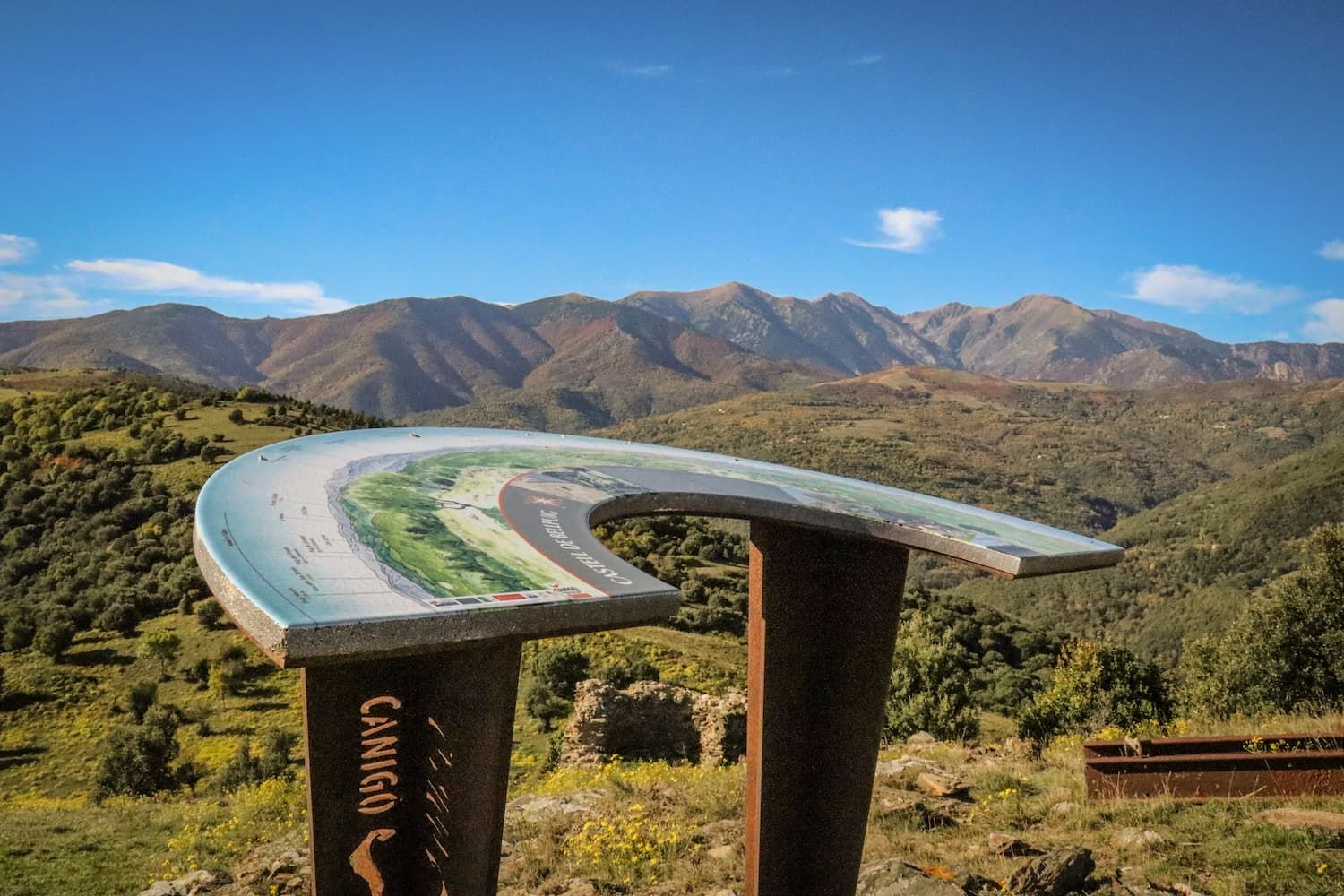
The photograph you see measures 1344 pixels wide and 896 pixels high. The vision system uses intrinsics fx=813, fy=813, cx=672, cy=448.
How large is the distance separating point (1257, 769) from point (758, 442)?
14931cm

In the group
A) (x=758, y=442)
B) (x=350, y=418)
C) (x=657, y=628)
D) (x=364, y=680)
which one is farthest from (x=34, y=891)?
(x=758, y=442)

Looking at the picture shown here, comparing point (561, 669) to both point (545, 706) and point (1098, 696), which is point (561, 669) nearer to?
point (545, 706)

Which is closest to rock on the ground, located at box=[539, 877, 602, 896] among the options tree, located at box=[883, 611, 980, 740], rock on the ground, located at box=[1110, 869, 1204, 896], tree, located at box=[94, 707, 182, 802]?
rock on the ground, located at box=[1110, 869, 1204, 896]

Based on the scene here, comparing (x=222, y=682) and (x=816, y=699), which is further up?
(x=816, y=699)

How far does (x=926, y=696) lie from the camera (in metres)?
25.1

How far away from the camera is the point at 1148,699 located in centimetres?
2583

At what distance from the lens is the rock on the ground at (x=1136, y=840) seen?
775 cm

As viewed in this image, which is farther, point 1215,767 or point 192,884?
point 192,884

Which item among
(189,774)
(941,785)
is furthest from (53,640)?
(941,785)

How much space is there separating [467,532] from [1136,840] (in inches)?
293

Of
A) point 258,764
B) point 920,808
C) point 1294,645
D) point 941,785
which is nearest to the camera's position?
point 920,808

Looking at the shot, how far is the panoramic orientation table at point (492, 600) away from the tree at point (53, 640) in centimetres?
3447

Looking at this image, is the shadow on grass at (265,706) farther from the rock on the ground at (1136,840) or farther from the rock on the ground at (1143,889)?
the rock on the ground at (1143,889)

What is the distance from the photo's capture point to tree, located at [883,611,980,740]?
80.7ft
